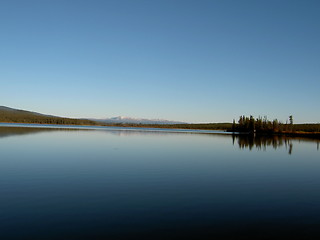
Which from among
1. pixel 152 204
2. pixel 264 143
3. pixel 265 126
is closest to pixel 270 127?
pixel 265 126

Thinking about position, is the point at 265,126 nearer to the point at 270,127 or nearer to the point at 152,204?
the point at 270,127

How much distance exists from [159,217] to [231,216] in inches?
122

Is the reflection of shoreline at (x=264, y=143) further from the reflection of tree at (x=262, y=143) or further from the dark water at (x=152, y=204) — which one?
the dark water at (x=152, y=204)

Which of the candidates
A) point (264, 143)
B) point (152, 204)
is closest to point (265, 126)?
point (264, 143)

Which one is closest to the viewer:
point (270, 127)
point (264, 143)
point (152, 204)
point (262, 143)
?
point (152, 204)

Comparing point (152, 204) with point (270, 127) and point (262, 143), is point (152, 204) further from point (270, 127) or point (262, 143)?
point (270, 127)

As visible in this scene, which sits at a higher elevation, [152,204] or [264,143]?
[264,143]

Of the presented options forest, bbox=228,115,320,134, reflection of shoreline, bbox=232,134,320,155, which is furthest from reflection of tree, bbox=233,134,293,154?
forest, bbox=228,115,320,134

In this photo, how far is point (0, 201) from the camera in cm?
1182

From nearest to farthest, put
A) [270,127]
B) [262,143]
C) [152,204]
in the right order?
1. [152,204]
2. [262,143]
3. [270,127]

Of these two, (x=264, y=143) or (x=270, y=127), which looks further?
(x=270, y=127)

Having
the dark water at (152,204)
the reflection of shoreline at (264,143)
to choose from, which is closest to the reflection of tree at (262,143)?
the reflection of shoreline at (264,143)

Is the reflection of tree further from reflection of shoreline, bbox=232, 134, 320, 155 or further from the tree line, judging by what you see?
the tree line

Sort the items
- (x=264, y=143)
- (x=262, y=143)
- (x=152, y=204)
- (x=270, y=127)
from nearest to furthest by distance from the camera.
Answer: (x=152, y=204) → (x=262, y=143) → (x=264, y=143) → (x=270, y=127)
